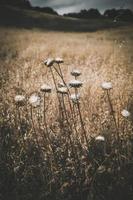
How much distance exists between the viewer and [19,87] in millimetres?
5516

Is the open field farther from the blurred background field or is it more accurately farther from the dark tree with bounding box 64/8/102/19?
the dark tree with bounding box 64/8/102/19

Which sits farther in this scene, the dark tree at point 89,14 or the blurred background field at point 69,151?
the dark tree at point 89,14

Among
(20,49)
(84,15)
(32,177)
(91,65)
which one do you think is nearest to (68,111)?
(32,177)

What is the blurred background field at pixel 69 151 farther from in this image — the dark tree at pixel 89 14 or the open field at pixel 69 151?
the dark tree at pixel 89 14

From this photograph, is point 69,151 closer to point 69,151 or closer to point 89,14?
point 69,151

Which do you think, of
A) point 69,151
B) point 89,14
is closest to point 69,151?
point 69,151

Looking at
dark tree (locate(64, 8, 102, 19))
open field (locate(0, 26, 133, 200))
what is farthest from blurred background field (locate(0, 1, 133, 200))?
dark tree (locate(64, 8, 102, 19))

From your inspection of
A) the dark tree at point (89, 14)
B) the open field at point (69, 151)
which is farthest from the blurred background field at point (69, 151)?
the dark tree at point (89, 14)

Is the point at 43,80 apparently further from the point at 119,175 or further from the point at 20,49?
the point at 20,49

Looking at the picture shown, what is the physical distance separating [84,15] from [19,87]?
57.3m

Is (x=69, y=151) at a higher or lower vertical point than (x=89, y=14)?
lower

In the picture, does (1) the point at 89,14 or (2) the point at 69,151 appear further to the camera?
(1) the point at 89,14

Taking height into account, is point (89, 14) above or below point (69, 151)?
above

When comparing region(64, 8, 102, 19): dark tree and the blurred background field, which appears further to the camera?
region(64, 8, 102, 19): dark tree
